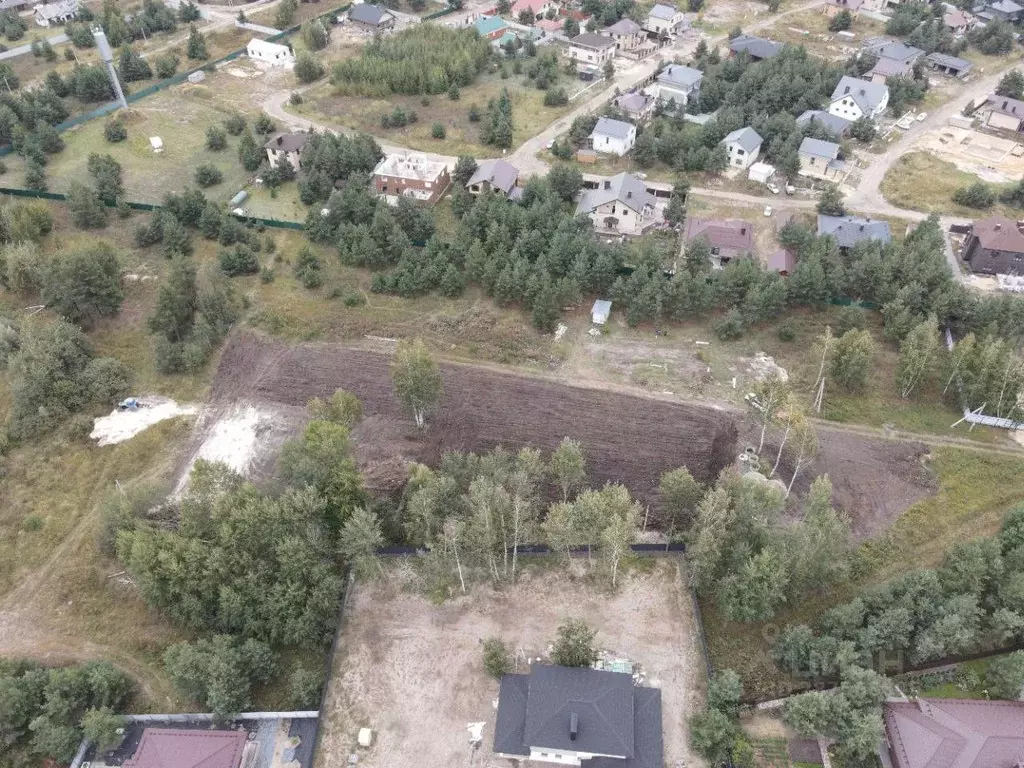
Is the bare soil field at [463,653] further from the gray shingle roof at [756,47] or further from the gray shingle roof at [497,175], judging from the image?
the gray shingle roof at [756,47]

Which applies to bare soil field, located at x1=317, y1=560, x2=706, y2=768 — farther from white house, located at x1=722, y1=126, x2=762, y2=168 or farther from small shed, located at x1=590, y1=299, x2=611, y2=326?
white house, located at x1=722, y1=126, x2=762, y2=168

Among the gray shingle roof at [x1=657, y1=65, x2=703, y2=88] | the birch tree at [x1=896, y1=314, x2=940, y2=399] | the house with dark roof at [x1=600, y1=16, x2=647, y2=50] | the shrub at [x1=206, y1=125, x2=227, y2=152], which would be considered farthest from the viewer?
the house with dark roof at [x1=600, y1=16, x2=647, y2=50]

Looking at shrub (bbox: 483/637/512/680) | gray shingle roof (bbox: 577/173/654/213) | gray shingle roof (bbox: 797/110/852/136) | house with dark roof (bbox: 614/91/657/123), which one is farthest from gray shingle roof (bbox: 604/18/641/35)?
shrub (bbox: 483/637/512/680)

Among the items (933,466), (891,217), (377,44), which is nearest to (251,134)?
(377,44)

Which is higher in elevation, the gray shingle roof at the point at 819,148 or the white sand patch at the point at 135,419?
the gray shingle roof at the point at 819,148

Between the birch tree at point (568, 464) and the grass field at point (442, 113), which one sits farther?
the grass field at point (442, 113)

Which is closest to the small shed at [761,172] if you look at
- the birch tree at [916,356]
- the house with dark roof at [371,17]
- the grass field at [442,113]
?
the grass field at [442,113]
